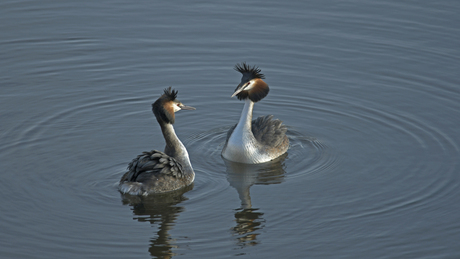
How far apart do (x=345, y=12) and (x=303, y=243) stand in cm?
1007

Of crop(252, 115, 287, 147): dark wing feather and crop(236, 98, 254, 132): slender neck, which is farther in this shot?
crop(252, 115, 287, 147): dark wing feather

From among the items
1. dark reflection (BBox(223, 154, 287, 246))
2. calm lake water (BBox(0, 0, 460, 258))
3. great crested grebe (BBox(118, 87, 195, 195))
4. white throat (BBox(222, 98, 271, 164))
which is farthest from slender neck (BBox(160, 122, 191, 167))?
white throat (BBox(222, 98, 271, 164))

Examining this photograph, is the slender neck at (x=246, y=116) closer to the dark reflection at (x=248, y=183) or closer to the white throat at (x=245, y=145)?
the white throat at (x=245, y=145)

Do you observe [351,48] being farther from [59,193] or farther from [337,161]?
[59,193]

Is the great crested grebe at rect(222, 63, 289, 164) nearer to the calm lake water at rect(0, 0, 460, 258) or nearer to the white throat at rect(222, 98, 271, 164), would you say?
the white throat at rect(222, 98, 271, 164)

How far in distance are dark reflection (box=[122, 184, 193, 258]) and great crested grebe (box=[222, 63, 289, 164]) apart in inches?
53.6

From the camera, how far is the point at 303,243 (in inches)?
368

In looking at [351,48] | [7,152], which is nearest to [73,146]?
[7,152]

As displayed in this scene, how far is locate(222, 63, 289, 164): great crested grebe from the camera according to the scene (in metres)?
12.0

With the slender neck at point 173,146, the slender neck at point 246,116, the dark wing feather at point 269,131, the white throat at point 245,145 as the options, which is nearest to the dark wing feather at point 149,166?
the slender neck at point 173,146

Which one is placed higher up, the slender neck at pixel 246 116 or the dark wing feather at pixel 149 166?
the slender neck at pixel 246 116

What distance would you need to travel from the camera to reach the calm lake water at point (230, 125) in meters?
9.55

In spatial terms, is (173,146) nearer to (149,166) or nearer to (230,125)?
(149,166)

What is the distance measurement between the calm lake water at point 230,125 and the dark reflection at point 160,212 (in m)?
0.03
